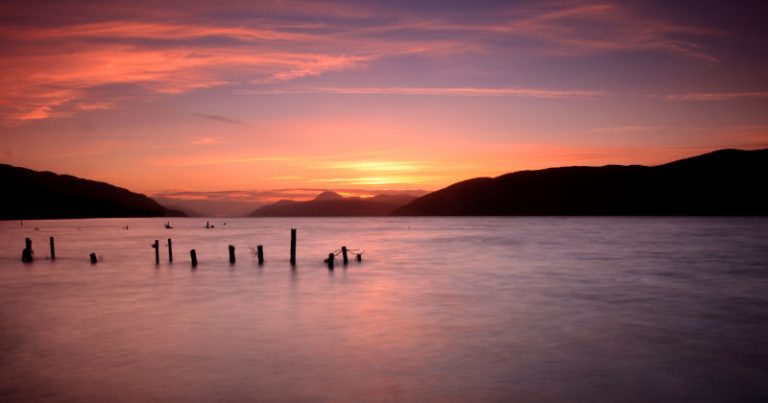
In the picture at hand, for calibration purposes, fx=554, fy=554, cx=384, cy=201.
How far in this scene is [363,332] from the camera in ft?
59.4

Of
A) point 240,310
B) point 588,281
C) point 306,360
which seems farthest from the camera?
point 588,281

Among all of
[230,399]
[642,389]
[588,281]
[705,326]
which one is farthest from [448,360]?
[588,281]

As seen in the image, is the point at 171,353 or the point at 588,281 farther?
the point at 588,281

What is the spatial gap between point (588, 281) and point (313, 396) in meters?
25.0

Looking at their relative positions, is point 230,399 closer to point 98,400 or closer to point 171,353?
point 98,400

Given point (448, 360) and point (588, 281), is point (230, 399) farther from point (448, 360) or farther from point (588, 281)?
point (588, 281)

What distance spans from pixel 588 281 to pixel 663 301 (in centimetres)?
786

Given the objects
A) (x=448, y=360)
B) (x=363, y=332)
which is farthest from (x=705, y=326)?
(x=363, y=332)

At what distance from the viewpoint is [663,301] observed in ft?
80.4

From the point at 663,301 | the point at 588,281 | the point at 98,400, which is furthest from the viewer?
the point at 588,281

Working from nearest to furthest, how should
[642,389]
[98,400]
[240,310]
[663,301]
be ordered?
[98,400], [642,389], [240,310], [663,301]

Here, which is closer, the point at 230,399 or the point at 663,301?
the point at 230,399

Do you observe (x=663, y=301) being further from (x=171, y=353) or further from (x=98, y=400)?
(x=98, y=400)

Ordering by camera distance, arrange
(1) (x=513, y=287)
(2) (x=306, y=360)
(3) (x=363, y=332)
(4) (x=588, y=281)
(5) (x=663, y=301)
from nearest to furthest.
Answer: (2) (x=306, y=360)
(3) (x=363, y=332)
(5) (x=663, y=301)
(1) (x=513, y=287)
(4) (x=588, y=281)
